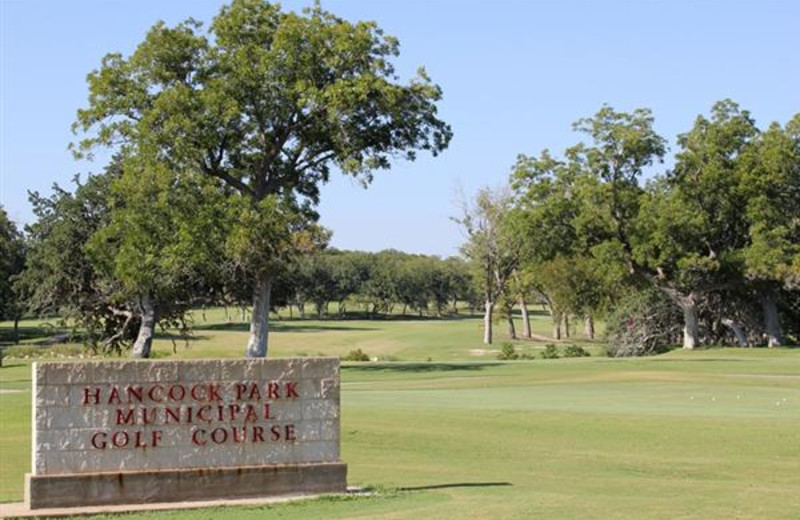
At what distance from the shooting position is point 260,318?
44.8 meters

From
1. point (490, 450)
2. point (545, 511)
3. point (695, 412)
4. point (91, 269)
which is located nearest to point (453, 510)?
point (545, 511)

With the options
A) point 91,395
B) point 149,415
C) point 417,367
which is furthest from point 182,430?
point 417,367

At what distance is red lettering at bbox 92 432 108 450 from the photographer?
13.6 m

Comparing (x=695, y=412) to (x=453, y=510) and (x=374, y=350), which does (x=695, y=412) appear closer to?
(x=453, y=510)

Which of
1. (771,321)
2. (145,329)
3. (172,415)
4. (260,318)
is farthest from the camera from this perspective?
(771,321)

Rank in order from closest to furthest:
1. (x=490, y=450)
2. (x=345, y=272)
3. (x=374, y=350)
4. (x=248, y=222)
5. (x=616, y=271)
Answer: (x=490, y=450) < (x=248, y=222) < (x=616, y=271) < (x=374, y=350) < (x=345, y=272)

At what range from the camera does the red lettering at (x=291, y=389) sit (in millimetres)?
14594

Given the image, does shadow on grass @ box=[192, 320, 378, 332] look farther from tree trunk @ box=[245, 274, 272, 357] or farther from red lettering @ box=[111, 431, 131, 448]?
red lettering @ box=[111, 431, 131, 448]

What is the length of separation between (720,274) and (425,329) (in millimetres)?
45534

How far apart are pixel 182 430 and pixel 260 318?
101 feet

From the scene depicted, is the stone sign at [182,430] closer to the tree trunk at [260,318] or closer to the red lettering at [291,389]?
the red lettering at [291,389]

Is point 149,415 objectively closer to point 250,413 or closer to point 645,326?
point 250,413

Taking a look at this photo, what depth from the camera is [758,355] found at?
167 feet

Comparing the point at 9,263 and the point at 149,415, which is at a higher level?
the point at 9,263
